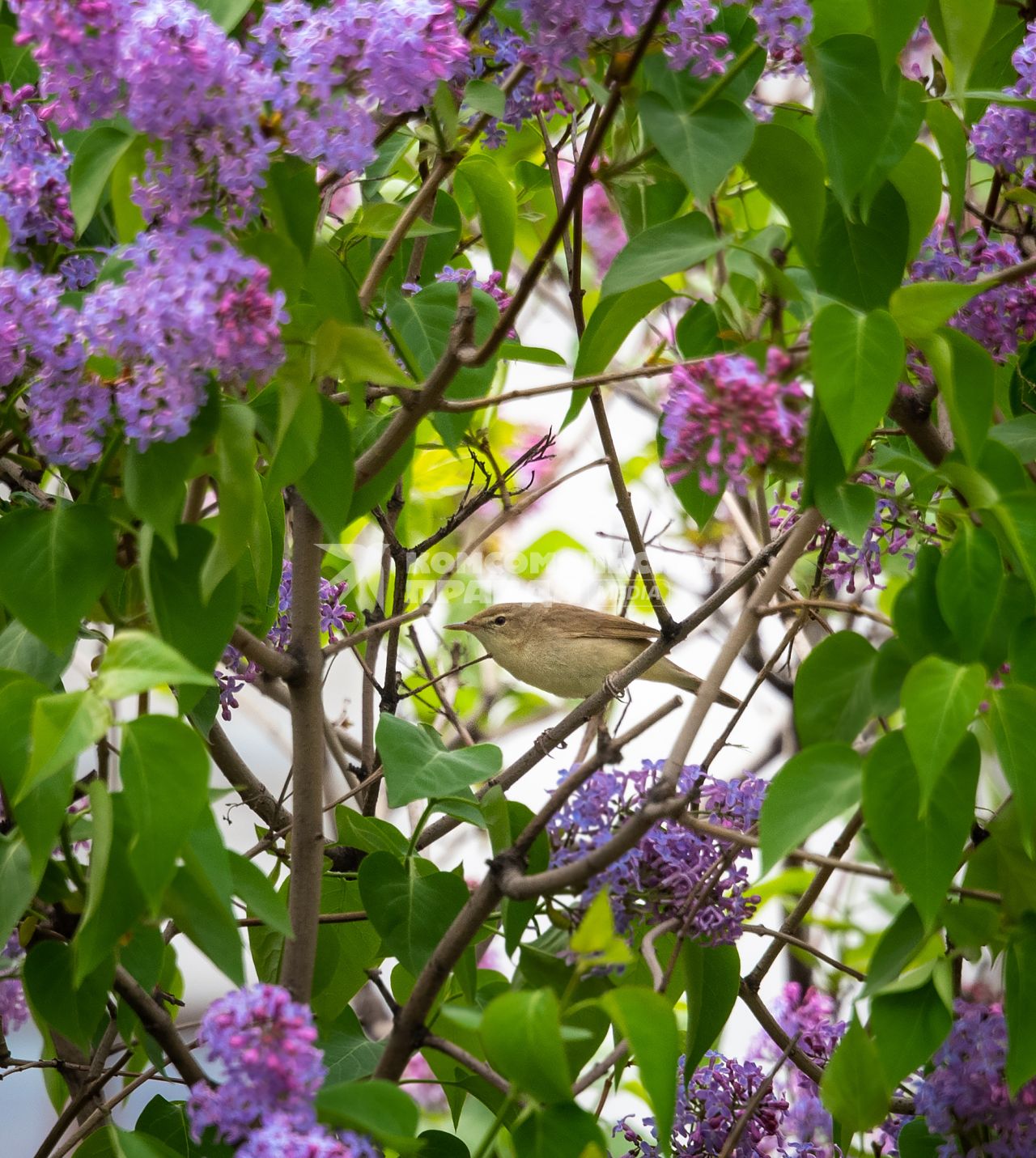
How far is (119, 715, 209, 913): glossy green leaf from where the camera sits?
735 millimetres

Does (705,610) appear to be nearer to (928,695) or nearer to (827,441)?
(827,441)

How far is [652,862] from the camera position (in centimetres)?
108

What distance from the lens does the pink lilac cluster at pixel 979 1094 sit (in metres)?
1.06

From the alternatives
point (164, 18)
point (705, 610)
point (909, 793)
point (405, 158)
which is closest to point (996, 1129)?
point (909, 793)

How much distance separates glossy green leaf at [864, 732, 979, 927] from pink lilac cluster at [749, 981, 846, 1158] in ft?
2.04

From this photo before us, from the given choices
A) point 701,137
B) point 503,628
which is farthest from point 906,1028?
point 503,628

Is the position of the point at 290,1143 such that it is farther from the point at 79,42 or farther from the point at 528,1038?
the point at 79,42

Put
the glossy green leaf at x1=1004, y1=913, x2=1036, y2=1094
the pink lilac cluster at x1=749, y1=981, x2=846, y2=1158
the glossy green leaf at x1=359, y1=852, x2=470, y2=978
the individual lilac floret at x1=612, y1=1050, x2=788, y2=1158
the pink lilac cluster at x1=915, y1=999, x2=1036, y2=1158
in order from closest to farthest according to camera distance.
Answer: the glossy green leaf at x1=1004, y1=913, x2=1036, y2=1094, the pink lilac cluster at x1=915, y1=999, x2=1036, y2=1158, the glossy green leaf at x1=359, y1=852, x2=470, y2=978, the individual lilac floret at x1=612, y1=1050, x2=788, y2=1158, the pink lilac cluster at x1=749, y1=981, x2=846, y2=1158

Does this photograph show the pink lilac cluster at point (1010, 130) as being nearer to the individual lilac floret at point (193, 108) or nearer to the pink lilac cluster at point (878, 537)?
the pink lilac cluster at point (878, 537)

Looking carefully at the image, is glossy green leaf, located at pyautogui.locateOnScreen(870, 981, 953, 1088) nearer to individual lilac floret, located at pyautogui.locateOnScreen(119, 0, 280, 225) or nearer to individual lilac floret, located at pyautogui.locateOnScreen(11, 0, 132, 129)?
individual lilac floret, located at pyautogui.locateOnScreen(119, 0, 280, 225)

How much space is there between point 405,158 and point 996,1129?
1.46 meters

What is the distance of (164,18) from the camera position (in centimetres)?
77

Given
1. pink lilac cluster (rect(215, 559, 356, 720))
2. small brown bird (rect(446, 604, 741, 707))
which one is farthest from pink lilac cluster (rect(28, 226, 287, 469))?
small brown bird (rect(446, 604, 741, 707))

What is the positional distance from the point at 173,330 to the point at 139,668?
202 millimetres
